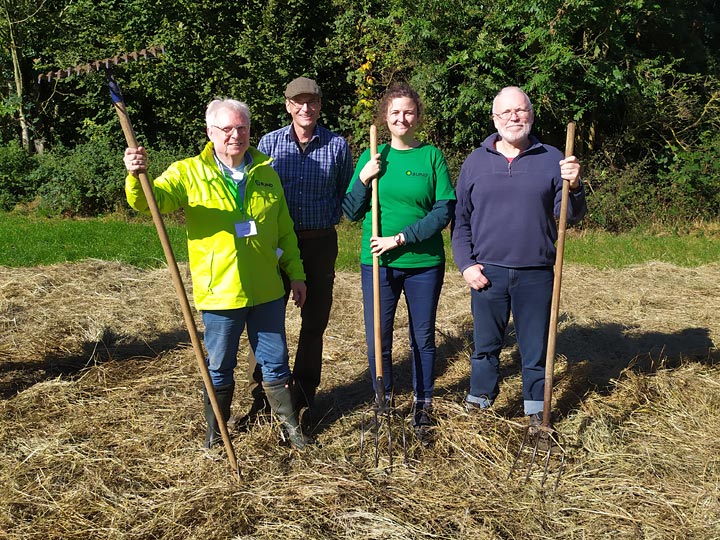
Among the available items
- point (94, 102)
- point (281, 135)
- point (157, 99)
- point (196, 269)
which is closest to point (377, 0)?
point (157, 99)

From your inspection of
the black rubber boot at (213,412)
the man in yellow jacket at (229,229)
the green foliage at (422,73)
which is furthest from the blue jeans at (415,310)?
the green foliage at (422,73)

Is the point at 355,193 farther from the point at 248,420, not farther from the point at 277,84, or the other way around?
the point at 277,84

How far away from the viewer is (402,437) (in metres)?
3.76

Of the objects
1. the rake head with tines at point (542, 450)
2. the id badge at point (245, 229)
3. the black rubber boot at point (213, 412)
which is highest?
the id badge at point (245, 229)

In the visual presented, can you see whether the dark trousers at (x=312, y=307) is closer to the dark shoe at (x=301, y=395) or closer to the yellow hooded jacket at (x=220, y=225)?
the dark shoe at (x=301, y=395)

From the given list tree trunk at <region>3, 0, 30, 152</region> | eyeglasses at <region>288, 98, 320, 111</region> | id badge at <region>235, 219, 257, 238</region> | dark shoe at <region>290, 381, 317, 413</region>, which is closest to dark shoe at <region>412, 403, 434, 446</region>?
dark shoe at <region>290, 381, 317, 413</region>

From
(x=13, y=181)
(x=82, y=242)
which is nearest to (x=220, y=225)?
(x=82, y=242)

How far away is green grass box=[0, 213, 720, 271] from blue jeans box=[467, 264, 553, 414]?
4742mm

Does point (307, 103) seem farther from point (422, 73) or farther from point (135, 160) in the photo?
point (422, 73)

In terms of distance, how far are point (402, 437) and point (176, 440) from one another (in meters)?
1.29

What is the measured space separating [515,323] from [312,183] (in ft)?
4.61

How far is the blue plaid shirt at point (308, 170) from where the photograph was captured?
3.89 m

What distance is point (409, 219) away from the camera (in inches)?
145

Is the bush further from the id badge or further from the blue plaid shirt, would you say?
the id badge
